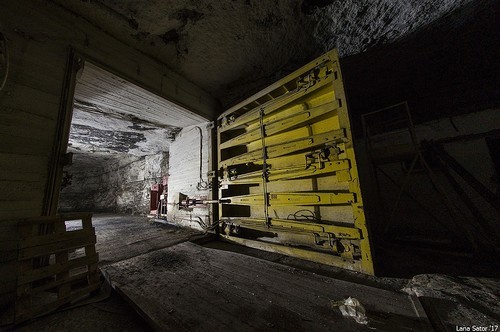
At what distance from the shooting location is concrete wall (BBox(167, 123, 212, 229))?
524 centimetres

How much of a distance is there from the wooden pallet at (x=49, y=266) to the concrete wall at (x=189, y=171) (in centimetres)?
287

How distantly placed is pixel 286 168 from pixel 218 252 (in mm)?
2102

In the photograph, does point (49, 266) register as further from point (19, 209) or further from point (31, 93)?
point (31, 93)

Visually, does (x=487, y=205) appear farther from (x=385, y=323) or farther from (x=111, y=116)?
(x=111, y=116)

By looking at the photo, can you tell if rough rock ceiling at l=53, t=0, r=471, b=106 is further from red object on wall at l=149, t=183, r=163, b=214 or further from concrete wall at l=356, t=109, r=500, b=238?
red object on wall at l=149, t=183, r=163, b=214

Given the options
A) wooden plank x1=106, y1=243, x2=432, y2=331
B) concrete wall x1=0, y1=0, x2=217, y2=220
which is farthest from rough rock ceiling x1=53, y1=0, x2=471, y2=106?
wooden plank x1=106, y1=243, x2=432, y2=331

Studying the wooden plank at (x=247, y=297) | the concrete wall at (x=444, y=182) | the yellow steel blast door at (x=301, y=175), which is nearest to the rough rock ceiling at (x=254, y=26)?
the yellow steel blast door at (x=301, y=175)

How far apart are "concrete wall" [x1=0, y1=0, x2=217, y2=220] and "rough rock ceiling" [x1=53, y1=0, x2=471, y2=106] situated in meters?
0.46

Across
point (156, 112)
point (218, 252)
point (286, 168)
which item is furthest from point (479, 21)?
point (156, 112)

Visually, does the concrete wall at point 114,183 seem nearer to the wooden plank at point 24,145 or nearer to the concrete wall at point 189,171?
the concrete wall at point 189,171

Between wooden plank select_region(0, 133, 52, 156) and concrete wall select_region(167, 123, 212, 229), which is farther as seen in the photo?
concrete wall select_region(167, 123, 212, 229)

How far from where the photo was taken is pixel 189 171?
5.68 metres

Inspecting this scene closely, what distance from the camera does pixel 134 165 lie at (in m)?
10.0

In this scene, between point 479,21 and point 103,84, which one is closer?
point 479,21
